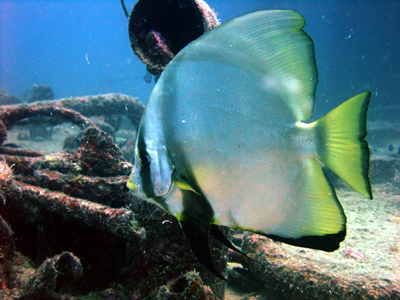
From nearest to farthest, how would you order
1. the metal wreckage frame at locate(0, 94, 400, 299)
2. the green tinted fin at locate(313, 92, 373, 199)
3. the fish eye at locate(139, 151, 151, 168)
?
the green tinted fin at locate(313, 92, 373, 199), the fish eye at locate(139, 151, 151, 168), the metal wreckage frame at locate(0, 94, 400, 299)

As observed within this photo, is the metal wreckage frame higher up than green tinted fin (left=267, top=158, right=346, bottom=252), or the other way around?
green tinted fin (left=267, top=158, right=346, bottom=252)

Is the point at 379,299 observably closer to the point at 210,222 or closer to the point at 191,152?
the point at 210,222

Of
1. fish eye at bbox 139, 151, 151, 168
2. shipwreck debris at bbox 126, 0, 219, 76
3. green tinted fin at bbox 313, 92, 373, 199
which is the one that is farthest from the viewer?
shipwreck debris at bbox 126, 0, 219, 76

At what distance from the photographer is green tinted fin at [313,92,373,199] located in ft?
2.46

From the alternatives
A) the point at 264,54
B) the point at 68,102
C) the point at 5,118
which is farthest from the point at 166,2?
the point at 68,102

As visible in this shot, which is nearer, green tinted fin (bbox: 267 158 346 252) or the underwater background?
green tinted fin (bbox: 267 158 346 252)

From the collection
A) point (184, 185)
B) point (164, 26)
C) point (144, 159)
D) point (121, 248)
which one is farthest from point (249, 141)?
point (164, 26)

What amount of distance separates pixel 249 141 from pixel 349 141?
13.6 inches

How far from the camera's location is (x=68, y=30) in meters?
147

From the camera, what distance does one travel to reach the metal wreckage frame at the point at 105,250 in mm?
1615

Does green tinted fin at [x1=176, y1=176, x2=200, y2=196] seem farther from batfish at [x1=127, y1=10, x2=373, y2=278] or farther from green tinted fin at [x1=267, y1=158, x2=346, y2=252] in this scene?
green tinted fin at [x1=267, y1=158, x2=346, y2=252]

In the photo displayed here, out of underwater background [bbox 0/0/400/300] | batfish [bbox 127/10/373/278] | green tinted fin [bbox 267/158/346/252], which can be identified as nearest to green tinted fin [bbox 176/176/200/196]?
batfish [bbox 127/10/373/278]

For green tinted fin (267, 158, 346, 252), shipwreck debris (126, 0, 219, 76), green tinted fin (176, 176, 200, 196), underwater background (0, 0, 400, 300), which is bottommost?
underwater background (0, 0, 400, 300)

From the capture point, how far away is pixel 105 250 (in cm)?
200
